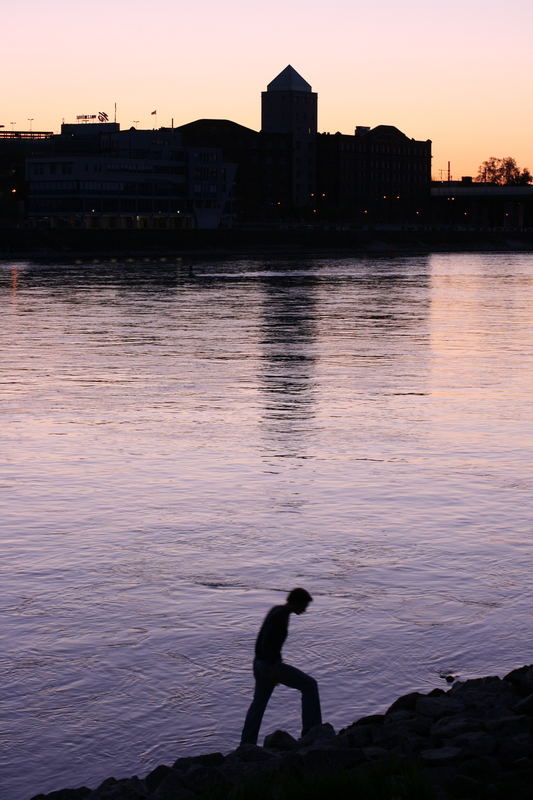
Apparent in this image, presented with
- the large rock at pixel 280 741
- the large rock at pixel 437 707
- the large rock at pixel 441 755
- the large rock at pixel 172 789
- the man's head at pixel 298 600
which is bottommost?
the large rock at pixel 280 741

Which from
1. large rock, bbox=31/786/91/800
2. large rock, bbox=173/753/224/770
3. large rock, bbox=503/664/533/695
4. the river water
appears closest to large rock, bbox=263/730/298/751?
→ large rock, bbox=173/753/224/770

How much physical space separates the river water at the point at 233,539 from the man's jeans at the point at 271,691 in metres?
0.98

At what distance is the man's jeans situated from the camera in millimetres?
12133

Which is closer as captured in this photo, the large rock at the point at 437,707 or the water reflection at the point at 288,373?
the large rock at the point at 437,707

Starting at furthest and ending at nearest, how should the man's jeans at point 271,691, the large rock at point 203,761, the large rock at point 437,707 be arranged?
the large rock at point 437,707
the man's jeans at point 271,691
the large rock at point 203,761

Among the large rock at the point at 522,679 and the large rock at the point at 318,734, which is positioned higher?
the large rock at the point at 522,679

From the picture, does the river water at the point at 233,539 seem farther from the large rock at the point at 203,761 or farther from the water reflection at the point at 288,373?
the large rock at the point at 203,761

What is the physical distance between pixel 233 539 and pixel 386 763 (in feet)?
35.0

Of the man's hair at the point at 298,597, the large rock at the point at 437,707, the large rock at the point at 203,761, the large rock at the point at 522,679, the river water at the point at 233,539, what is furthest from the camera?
the river water at the point at 233,539

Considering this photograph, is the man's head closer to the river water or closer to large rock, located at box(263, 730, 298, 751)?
large rock, located at box(263, 730, 298, 751)

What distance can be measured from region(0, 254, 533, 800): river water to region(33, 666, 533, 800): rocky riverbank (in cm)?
116

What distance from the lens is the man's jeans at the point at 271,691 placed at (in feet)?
39.8

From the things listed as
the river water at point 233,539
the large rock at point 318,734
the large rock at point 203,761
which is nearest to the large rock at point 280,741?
the large rock at point 318,734

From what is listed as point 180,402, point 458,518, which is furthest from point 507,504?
point 180,402
